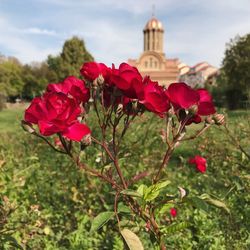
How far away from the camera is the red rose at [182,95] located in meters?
1.29

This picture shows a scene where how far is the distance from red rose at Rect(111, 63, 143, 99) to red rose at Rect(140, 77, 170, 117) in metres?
0.03

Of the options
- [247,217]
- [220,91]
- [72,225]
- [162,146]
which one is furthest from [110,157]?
[220,91]

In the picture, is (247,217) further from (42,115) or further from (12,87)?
(12,87)

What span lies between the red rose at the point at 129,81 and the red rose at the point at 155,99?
0.03 m

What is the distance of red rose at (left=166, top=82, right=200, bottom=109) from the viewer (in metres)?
1.29

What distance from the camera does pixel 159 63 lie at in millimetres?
84438

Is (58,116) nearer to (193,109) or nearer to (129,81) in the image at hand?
(129,81)

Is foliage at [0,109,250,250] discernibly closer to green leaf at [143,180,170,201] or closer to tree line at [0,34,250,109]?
green leaf at [143,180,170,201]

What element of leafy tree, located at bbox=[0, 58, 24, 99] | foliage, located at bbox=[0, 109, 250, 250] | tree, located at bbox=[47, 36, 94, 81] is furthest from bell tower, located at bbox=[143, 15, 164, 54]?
foliage, located at bbox=[0, 109, 250, 250]

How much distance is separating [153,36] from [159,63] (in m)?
13.3

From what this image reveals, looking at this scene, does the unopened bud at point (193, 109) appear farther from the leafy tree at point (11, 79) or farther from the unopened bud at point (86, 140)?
the leafy tree at point (11, 79)

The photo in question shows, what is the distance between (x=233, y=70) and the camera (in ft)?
99.7

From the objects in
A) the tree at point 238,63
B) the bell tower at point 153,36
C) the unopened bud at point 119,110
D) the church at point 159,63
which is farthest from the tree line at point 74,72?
the bell tower at point 153,36

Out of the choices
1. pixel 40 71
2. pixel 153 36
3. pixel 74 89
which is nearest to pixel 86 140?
pixel 74 89
